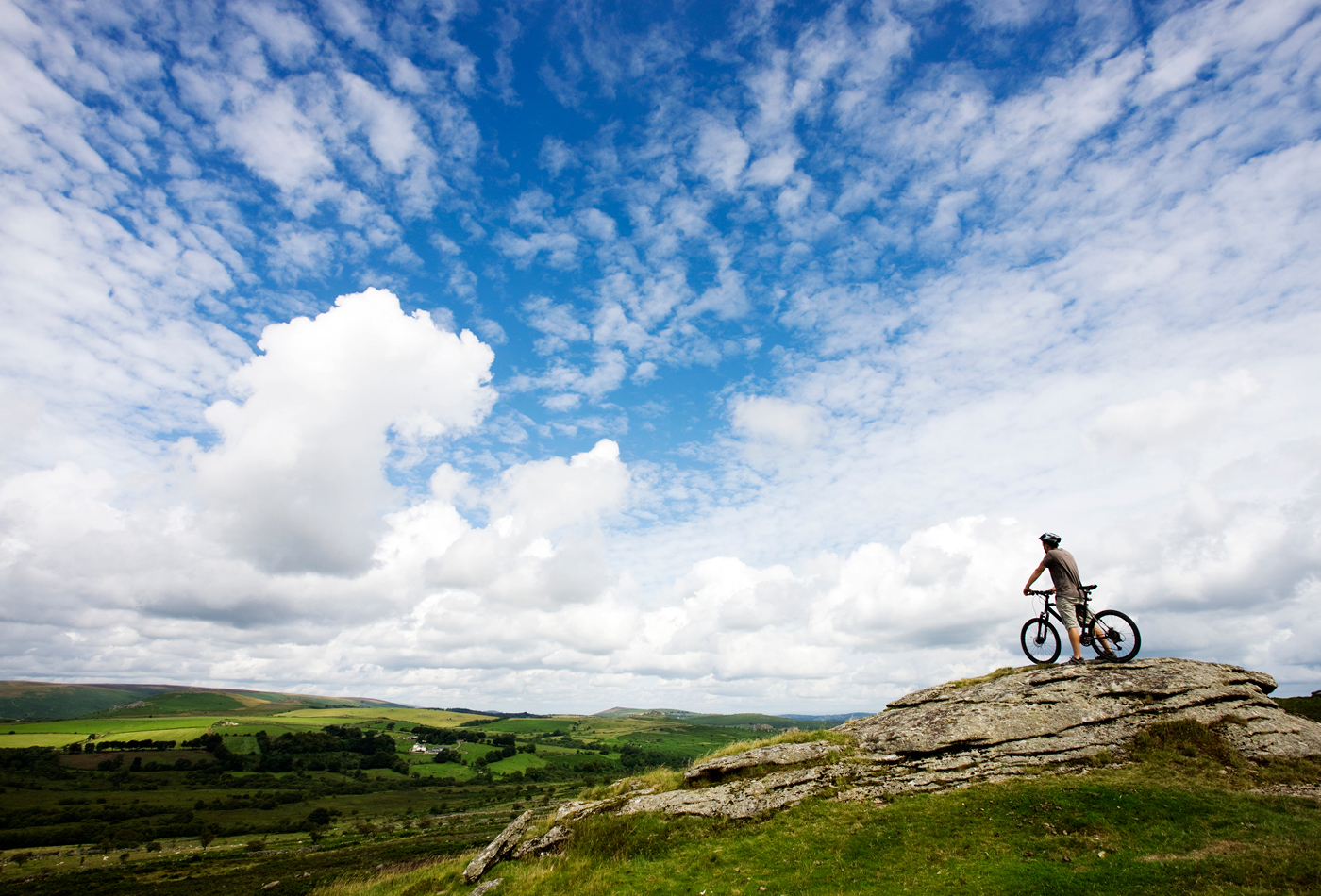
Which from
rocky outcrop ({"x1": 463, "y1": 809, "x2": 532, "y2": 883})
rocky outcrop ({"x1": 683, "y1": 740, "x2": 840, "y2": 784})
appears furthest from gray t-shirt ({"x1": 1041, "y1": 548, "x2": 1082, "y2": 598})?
rocky outcrop ({"x1": 463, "y1": 809, "x2": 532, "y2": 883})

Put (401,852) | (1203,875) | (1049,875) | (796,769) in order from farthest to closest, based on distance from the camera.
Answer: (401,852) < (796,769) < (1049,875) < (1203,875)

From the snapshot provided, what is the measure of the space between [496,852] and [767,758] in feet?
37.9

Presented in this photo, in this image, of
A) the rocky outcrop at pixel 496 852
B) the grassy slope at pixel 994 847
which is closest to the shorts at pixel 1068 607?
the grassy slope at pixel 994 847

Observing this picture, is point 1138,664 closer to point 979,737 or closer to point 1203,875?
point 979,737

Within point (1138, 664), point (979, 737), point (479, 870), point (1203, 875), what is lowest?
point (479, 870)

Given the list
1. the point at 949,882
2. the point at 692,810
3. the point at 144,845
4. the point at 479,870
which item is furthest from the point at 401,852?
the point at 949,882

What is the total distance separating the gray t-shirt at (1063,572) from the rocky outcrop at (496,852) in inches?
844

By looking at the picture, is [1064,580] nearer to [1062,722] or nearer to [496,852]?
[1062,722]

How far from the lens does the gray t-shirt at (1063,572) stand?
1961cm

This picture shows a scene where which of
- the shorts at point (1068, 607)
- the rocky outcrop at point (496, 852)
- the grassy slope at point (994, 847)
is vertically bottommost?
the rocky outcrop at point (496, 852)

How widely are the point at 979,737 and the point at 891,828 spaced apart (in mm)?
5952

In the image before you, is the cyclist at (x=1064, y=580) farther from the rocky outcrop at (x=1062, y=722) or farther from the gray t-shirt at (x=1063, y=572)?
the rocky outcrop at (x=1062, y=722)

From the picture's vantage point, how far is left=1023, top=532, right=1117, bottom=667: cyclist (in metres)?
19.7

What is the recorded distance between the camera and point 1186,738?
16.8 metres
